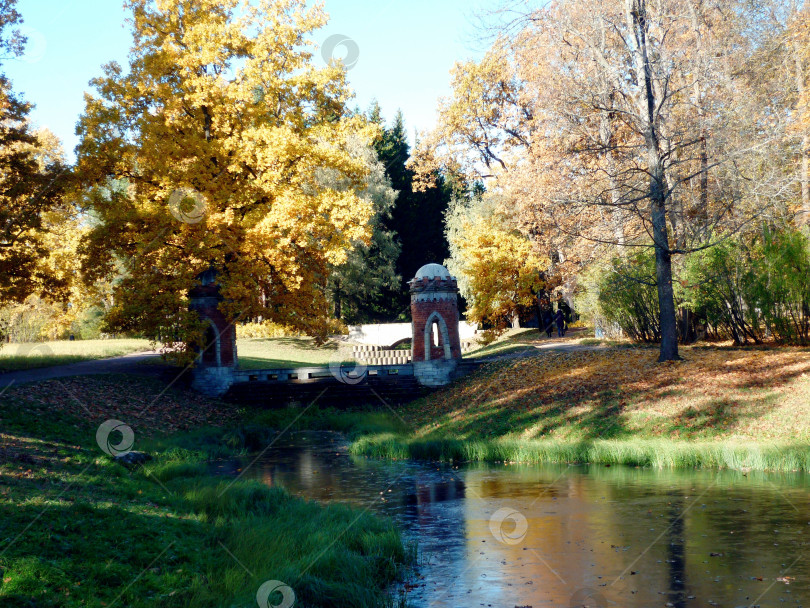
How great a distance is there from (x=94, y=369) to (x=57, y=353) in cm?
653

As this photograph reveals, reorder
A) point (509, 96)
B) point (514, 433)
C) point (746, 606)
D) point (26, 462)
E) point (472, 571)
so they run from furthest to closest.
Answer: point (509, 96)
point (514, 433)
point (26, 462)
point (472, 571)
point (746, 606)

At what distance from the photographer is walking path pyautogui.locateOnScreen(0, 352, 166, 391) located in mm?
21447

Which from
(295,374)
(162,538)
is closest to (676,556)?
(162,538)

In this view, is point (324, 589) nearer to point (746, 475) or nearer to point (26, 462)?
point (26, 462)

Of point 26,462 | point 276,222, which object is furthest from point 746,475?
point 276,222

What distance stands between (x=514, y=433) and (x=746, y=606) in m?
12.1

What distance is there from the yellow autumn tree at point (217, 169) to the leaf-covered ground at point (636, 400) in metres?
6.40

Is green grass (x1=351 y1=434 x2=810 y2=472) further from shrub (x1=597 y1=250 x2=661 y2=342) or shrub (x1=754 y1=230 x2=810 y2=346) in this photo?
shrub (x1=597 y1=250 x2=661 y2=342)

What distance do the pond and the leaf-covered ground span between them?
8.82 feet

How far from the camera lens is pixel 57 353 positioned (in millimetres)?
30438

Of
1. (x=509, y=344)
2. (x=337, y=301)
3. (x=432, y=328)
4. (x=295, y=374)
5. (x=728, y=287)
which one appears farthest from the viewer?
(x=337, y=301)

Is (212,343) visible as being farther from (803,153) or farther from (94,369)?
(803,153)

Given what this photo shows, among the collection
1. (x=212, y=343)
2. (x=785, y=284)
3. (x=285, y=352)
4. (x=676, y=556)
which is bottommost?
(x=676, y=556)

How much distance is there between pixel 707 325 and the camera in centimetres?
2614
